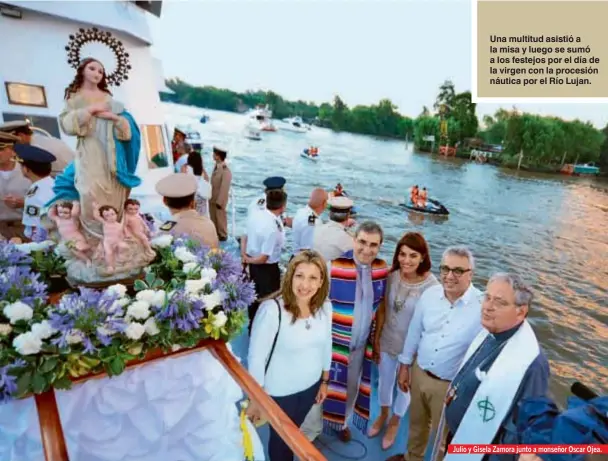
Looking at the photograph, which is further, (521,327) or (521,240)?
(521,240)

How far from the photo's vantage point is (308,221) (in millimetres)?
4660

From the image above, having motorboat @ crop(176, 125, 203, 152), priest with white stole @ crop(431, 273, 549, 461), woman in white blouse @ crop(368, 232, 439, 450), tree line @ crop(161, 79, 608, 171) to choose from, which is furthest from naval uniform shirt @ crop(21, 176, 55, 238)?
tree line @ crop(161, 79, 608, 171)

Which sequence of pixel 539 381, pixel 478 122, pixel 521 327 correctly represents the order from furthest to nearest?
pixel 478 122 → pixel 521 327 → pixel 539 381

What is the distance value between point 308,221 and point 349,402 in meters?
2.04

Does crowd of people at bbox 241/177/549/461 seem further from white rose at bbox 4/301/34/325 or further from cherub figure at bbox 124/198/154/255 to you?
white rose at bbox 4/301/34/325

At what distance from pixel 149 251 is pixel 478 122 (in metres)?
76.5

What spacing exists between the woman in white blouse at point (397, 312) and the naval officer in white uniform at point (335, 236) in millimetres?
567

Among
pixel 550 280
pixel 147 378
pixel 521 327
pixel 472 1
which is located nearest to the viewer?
pixel 521 327

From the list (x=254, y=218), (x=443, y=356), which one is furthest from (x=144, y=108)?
(x=443, y=356)

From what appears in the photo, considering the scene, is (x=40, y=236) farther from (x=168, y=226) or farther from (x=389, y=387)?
(x=389, y=387)

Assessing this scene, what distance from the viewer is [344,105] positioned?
4156 inches

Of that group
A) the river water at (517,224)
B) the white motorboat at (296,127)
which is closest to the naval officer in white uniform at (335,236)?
the river water at (517,224)

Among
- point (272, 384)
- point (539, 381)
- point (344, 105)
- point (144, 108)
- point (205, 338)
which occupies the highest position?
point (344, 105)

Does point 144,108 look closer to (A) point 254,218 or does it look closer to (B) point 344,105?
(A) point 254,218
